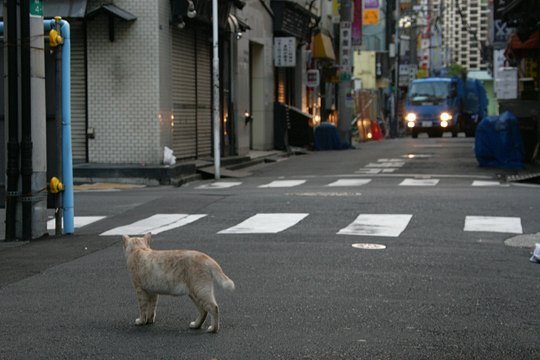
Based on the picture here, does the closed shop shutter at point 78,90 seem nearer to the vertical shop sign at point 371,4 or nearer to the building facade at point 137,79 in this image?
the building facade at point 137,79

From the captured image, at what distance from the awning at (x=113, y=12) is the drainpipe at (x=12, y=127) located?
9560 millimetres

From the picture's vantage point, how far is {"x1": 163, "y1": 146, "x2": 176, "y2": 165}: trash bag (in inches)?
843

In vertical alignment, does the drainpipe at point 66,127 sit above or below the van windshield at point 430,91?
below

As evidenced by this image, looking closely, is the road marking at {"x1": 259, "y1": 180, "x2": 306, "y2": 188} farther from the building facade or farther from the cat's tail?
Result: the cat's tail

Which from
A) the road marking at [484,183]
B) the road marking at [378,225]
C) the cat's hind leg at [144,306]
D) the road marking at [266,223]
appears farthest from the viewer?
the road marking at [484,183]

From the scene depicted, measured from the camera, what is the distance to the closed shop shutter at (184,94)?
76.0 feet

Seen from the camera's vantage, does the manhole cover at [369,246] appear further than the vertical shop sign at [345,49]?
No

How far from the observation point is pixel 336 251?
9.98m

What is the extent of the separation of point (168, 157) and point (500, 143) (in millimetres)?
8459

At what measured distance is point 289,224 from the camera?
12.5m

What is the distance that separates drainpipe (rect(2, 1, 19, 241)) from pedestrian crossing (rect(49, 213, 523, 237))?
1155 millimetres

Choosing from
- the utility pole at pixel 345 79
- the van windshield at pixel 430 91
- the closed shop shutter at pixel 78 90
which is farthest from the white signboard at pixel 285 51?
the van windshield at pixel 430 91

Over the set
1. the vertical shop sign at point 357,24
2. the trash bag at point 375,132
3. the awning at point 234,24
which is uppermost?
the vertical shop sign at point 357,24

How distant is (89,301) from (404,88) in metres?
71.5
